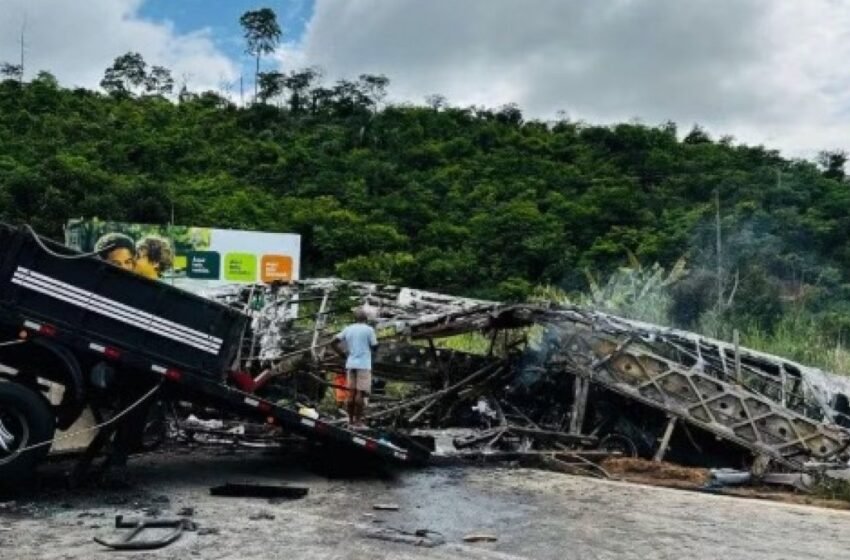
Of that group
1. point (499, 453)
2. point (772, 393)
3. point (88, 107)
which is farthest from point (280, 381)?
point (88, 107)

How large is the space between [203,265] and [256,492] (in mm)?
22729

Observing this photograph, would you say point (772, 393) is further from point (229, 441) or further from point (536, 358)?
point (229, 441)

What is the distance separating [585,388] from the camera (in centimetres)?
1377

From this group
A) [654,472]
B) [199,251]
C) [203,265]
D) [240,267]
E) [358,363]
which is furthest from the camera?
[240,267]

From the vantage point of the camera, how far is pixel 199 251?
31281 millimetres

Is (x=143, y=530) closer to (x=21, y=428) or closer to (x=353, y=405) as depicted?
(x=21, y=428)

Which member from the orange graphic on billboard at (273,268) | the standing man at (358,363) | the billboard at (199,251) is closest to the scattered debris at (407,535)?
the standing man at (358,363)

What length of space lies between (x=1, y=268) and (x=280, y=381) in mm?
6043

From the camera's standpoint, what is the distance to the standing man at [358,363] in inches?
517

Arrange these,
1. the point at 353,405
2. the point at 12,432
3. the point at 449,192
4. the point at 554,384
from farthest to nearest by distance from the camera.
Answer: the point at 449,192 → the point at 554,384 → the point at 353,405 → the point at 12,432

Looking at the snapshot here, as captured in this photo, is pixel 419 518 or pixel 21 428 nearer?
pixel 419 518

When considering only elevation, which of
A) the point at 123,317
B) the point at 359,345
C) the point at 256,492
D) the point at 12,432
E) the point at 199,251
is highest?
the point at 199,251

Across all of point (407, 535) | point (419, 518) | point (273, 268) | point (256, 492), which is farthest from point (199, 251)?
point (407, 535)

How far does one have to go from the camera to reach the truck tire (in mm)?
8789
